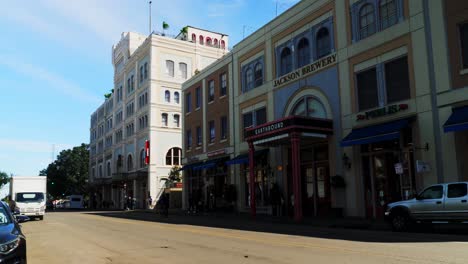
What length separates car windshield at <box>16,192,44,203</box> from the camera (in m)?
32.3

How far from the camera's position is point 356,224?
1909 cm

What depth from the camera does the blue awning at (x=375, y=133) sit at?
65.6 ft

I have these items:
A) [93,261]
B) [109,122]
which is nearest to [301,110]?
[93,261]

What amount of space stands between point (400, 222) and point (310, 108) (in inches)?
470

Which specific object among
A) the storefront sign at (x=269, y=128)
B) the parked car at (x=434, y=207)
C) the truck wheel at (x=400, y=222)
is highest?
the storefront sign at (x=269, y=128)

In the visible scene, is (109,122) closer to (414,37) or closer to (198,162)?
(198,162)

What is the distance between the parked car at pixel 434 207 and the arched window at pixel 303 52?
516 inches

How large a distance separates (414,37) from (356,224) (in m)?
8.75

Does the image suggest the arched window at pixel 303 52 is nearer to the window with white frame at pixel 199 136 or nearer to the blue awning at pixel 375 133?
the blue awning at pixel 375 133

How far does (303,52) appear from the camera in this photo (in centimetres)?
2797

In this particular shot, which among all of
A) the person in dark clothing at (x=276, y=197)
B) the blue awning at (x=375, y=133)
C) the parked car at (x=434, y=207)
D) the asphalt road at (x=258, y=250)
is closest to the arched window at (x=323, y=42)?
the blue awning at (x=375, y=133)

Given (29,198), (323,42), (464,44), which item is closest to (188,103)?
(29,198)

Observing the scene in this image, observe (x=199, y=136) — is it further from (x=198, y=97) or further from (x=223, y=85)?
(x=223, y=85)

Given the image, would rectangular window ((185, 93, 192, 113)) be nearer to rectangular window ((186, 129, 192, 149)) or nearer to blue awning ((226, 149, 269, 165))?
rectangular window ((186, 129, 192, 149))
